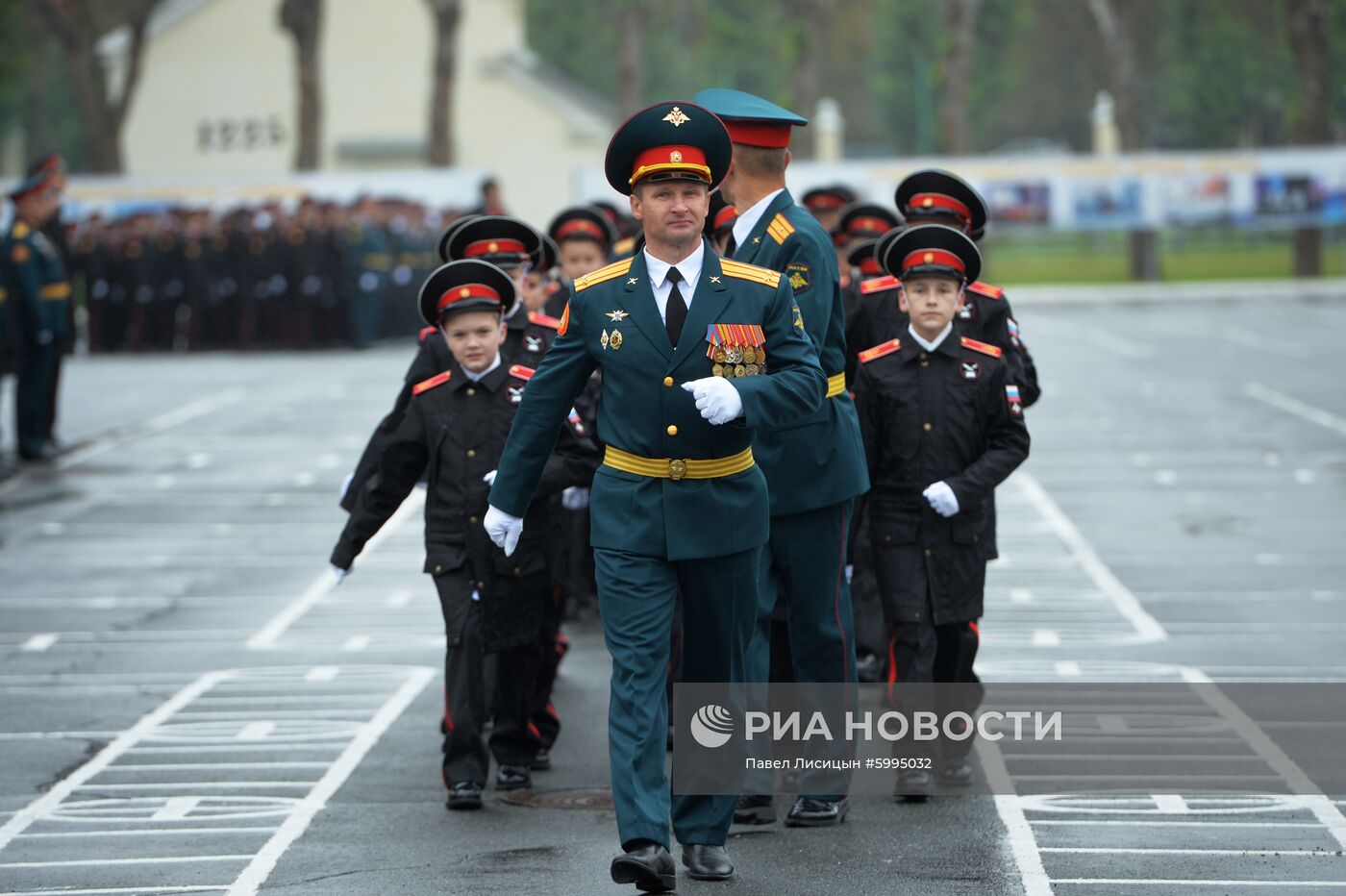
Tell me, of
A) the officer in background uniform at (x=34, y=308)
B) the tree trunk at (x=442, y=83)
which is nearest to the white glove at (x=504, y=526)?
the officer in background uniform at (x=34, y=308)

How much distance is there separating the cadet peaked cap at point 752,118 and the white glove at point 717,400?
127cm

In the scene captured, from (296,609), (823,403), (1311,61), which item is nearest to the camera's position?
(823,403)

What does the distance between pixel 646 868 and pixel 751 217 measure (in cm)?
215

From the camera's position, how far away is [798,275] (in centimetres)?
692

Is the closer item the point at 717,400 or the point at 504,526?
the point at 717,400

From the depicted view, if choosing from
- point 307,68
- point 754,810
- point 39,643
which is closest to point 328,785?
point 754,810

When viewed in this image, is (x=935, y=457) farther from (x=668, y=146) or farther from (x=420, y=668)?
(x=420, y=668)

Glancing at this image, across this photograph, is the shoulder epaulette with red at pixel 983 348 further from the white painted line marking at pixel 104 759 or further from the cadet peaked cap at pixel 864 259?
the white painted line marking at pixel 104 759

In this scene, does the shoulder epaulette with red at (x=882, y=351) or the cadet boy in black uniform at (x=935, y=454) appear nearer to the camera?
the cadet boy in black uniform at (x=935, y=454)

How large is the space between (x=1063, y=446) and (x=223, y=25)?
51.0m

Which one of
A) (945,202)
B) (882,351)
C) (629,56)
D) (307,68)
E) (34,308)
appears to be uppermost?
(629,56)

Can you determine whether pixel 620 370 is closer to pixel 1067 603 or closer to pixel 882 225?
pixel 882 225

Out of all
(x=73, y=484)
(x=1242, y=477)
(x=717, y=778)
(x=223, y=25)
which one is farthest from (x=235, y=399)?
(x=223, y=25)

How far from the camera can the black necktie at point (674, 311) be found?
6219 millimetres
